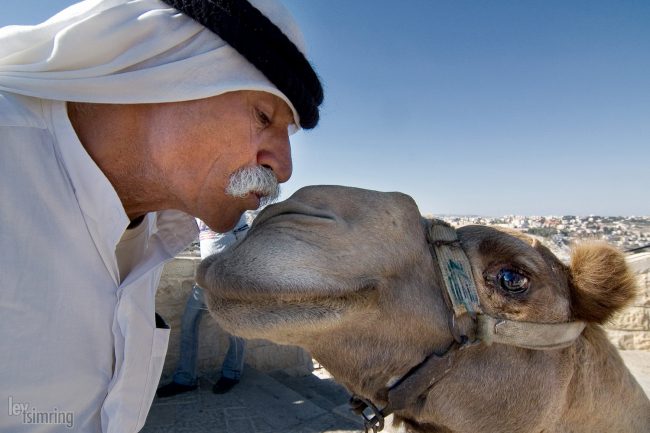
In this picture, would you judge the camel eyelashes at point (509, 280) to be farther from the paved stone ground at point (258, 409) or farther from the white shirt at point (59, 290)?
the paved stone ground at point (258, 409)

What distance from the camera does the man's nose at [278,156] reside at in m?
1.78

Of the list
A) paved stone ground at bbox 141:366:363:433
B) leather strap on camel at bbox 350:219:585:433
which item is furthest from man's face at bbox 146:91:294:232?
paved stone ground at bbox 141:366:363:433

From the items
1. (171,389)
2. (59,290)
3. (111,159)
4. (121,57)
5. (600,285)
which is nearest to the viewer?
(59,290)

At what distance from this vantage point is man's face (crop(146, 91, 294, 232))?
165cm

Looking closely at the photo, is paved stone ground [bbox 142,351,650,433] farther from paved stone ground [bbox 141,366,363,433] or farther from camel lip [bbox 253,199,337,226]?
camel lip [bbox 253,199,337,226]

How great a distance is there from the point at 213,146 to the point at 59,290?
740 millimetres

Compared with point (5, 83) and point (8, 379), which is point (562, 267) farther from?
point (5, 83)

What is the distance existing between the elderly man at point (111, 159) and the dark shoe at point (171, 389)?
299 cm

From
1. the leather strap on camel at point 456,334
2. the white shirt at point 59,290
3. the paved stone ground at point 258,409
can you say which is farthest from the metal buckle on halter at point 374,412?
the paved stone ground at point 258,409

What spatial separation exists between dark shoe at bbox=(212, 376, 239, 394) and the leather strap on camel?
11.3 ft

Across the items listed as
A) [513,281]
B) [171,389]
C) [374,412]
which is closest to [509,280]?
[513,281]

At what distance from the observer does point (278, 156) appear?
5.98ft

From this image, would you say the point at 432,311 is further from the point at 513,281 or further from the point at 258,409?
the point at 258,409

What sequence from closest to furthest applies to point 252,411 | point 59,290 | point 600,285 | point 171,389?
point 59,290 < point 600,285 < point 252,411 < point 171,389
